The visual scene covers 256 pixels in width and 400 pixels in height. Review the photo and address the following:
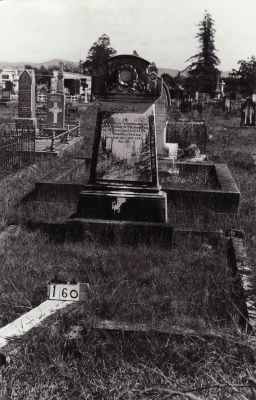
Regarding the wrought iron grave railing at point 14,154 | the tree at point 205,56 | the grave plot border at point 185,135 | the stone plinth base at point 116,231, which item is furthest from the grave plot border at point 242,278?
the tree at point 205,56

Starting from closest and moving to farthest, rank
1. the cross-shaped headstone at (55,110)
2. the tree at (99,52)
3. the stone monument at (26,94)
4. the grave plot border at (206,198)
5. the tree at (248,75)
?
1. the grave plot border at (206,198)
2. the cross-shaped headstone at (55,110)
3. the stone monument at (26,94)
4. the tree at (248,75)
5. the tree at (99,52)

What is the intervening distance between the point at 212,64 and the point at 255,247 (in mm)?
71808

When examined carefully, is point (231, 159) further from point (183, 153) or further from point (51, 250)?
point (51, 250)

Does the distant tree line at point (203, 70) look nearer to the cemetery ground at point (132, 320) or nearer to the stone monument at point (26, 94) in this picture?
the stone monument at point (26, 94)

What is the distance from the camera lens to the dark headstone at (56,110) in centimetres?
1714

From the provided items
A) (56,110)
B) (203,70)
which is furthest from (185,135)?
(203,70)

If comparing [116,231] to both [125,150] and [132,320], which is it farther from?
[132,320]

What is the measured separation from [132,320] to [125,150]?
2.65 meters

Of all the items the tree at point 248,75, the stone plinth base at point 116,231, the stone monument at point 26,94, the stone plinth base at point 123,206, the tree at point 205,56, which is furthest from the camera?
the tree at point 205,56

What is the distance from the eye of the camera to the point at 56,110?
1714 cm

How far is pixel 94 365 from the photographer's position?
112 inches

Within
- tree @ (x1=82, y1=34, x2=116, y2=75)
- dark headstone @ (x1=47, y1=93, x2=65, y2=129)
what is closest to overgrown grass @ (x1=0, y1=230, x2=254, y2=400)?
dark headstone @ (x1=47, y1=93, x2=65, y2=129)

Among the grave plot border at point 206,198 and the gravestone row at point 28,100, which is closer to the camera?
the grave plot border at point 206,198

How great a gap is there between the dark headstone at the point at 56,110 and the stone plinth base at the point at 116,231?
12.4 meters
